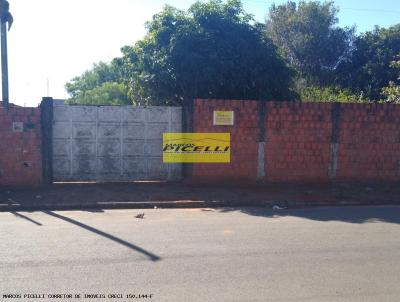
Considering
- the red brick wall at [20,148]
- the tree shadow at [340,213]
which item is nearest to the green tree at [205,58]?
the red brick wall at [20,148]

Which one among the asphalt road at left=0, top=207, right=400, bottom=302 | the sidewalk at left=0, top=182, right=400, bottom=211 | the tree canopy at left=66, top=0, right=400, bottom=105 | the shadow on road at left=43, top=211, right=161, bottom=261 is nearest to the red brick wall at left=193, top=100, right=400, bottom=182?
the sidewalk at left=0, top=182, right=400, bottom=211

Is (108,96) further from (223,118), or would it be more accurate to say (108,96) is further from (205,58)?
(223,118)

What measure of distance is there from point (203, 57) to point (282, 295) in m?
9.87

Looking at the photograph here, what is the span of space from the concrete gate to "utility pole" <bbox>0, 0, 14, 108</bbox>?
1.29 metres

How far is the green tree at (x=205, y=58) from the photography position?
43.6 ft

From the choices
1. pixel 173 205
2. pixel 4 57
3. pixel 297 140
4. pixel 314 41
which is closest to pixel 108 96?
pixel 314 41

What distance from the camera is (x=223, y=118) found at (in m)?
12.2

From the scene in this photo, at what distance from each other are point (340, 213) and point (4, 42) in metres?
9.48

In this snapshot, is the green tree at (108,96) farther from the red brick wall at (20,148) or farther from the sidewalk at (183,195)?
the sidewalk at (183,195)

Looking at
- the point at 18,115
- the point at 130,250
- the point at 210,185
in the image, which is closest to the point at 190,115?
the point at 210,185

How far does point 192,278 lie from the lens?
16.0 ft

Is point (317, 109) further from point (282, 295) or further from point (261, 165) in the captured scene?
point (282, 295)

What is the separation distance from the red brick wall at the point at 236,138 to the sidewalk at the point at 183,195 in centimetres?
37

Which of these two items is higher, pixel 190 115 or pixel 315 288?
pixel 190 115
